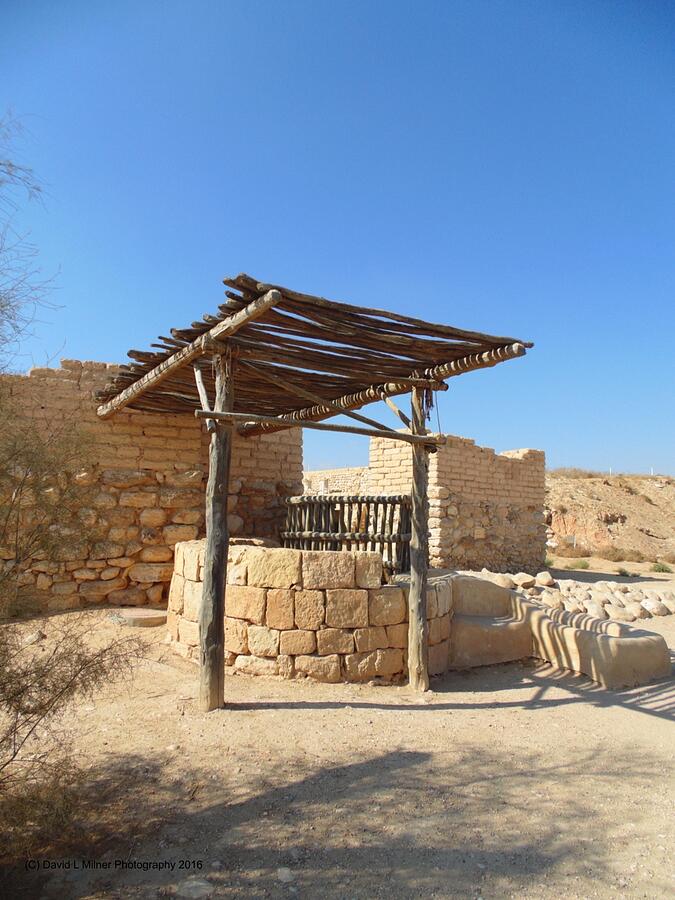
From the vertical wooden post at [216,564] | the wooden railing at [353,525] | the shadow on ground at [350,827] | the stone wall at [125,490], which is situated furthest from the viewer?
the stone wall at [125,490]

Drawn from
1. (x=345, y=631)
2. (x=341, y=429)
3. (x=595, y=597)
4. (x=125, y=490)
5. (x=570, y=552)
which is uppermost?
(x=341, y=429)

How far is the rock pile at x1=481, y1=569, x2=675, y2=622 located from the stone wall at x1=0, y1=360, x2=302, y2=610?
4570 mm

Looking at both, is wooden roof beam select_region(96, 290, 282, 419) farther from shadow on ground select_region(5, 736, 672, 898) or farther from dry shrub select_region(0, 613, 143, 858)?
shadow on ground select_region(5, 736, 672, 898)

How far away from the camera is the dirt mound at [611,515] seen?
73.6 feet

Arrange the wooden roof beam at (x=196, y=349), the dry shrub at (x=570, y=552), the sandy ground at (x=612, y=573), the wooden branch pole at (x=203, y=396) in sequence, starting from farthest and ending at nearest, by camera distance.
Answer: the dry shrub at (x=570, y=552) < the sandy ground at (x=612, y=573) < the wooden branch pole at (x=203, y=396) < the wooden roof beam at (x=196, y=349)

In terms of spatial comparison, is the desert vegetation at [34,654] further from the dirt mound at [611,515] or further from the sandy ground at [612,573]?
the dirt mound at [611,515]

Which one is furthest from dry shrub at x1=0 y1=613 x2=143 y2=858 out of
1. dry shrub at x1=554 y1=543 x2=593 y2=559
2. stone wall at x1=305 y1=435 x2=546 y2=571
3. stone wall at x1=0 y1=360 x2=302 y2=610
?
dry shrub at x1=554 y1=543 x2=593 y2=559

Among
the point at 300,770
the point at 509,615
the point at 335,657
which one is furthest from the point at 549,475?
the point at 300,770

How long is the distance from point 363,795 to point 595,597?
7.35 metres

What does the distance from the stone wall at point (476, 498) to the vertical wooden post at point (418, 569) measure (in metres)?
5.67

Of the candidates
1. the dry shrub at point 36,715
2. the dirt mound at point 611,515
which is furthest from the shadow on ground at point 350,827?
the dirt mound at point 611,515

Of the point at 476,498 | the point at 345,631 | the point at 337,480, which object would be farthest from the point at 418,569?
the point at 337,480

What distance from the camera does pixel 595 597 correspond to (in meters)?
9.72

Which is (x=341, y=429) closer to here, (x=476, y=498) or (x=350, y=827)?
(x=350, y=827)
